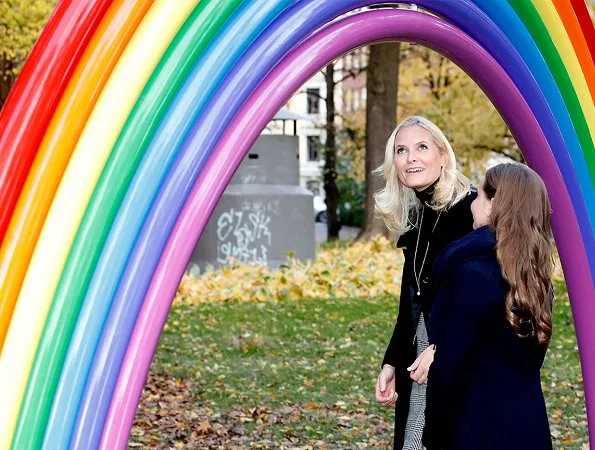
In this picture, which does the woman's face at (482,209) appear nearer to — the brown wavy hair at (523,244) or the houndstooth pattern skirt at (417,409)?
the brown wavy hair at (523,244)

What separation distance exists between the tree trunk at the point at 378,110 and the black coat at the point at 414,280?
12.5 metres

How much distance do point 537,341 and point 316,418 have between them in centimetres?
406

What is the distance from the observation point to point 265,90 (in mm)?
3281

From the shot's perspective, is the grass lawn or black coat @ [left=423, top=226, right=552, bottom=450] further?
the grass lawn

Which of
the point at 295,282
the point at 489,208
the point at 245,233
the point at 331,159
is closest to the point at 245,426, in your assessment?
the point at 489,208

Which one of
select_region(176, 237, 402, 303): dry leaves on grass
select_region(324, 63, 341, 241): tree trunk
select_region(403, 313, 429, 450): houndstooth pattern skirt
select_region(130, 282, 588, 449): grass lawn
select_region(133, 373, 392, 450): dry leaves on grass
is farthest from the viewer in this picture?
select_region(324, 63, 341, 241): tree trunk

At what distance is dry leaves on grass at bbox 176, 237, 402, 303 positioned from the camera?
1186 centimetres

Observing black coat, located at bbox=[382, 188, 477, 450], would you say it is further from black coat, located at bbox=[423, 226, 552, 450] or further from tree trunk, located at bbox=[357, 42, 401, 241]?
tree trunk, located at bbox=[357, 42, 401, 241]

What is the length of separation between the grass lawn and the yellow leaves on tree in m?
6.76

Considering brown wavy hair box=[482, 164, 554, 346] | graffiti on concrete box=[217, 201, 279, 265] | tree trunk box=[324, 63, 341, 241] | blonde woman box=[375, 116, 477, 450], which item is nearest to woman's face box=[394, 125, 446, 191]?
blonde woman box=[375, 116, 477, 450]

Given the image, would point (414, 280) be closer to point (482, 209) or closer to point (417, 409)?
point (417, 409)

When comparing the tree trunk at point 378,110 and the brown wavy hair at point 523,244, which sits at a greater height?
the tree trunk at point 378,110

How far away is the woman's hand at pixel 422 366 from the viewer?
11.7 feet

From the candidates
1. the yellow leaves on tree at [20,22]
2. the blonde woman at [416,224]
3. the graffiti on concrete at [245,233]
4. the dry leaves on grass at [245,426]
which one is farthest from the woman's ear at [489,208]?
the yellow leaves on tree at [20,22]
